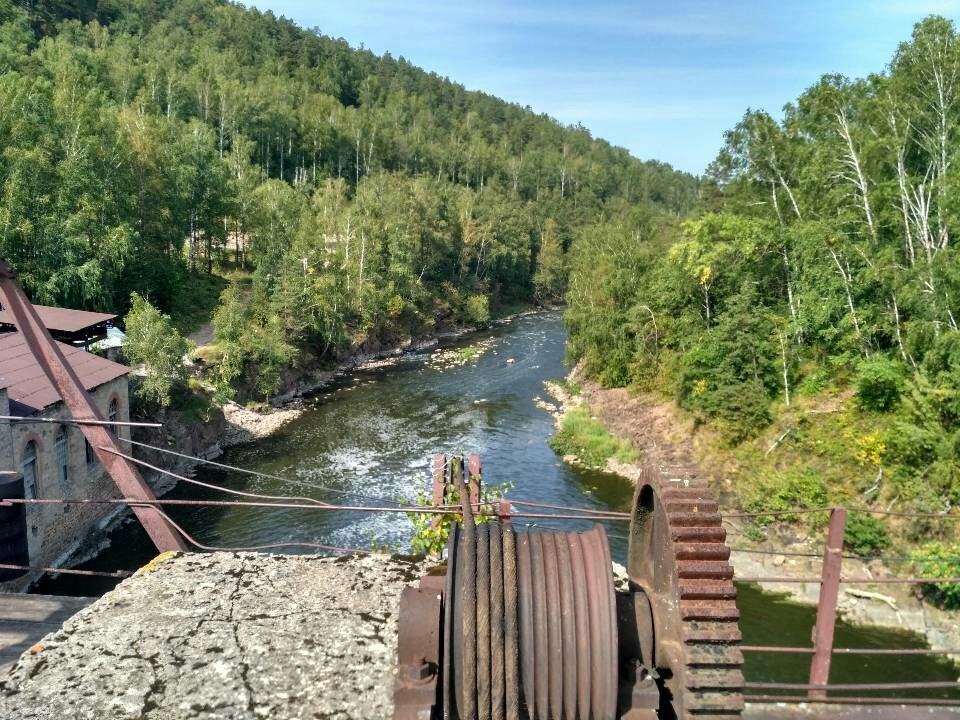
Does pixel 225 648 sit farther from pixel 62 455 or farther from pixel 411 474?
pixel 411 474

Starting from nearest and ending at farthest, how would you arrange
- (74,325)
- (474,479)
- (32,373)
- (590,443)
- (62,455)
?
(474,479) → (32,373) → (62,455) → (74,325) → (590,443)

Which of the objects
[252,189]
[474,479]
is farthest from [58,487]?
[252,189]

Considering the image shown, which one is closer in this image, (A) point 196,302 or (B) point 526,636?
(B) point 526,636

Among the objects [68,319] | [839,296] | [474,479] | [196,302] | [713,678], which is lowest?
[474,479]

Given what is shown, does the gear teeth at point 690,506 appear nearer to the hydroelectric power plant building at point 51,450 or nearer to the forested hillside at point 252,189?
the forested hillside at point 252,189

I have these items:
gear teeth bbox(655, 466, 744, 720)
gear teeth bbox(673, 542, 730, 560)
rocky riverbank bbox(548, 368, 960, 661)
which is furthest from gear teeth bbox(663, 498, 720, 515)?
rocky riverbank bbox(548, 368, 960, 661)

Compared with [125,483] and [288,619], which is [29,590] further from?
[288,619]

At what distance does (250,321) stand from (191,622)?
34.9m

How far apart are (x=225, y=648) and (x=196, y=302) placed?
41.9 metres

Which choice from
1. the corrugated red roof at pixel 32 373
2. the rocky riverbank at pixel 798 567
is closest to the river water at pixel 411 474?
the rocky riverbank at pixel 798 567

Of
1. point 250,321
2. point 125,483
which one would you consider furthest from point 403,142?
point 125,483

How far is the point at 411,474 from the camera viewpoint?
25.7m

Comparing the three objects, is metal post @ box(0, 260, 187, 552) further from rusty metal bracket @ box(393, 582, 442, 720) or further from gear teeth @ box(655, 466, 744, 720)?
gear teeth @ box(655, 466, 744, 720)

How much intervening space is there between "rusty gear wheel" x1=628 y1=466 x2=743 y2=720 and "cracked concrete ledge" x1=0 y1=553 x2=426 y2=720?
160cm
